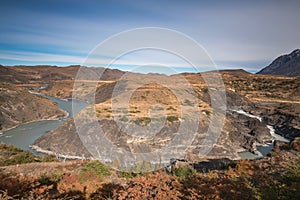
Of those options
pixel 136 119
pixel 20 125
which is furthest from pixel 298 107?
pixel 20 125

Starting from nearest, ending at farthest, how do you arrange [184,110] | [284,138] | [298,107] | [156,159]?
[156,159] < [184,110] < [284,138] < [298,107]

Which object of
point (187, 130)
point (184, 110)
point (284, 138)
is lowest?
point (284, 138)

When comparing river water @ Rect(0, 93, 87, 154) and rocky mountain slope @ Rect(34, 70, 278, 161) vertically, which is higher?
rocky mountain slope @ Rect(34, 70, 278, 161)

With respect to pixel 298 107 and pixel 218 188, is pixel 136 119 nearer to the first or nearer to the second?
pixel 218 188

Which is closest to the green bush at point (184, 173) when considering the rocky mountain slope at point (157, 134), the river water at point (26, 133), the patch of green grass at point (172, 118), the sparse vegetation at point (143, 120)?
the rocky mountain slope at point (157, 134)

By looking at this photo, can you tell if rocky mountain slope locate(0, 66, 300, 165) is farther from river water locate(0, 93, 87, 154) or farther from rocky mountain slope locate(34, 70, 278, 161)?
river water locate(0, 93, 87, 154)

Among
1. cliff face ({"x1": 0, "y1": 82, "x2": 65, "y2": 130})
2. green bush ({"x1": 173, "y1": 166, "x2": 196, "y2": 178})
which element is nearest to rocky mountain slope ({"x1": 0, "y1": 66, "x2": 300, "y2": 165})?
cliff face ({"x1": 0, "y1": 82, "x2": 65, "y2": 130})

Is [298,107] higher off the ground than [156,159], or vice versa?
[298,107]

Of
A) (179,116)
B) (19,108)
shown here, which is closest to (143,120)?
(179,116)
